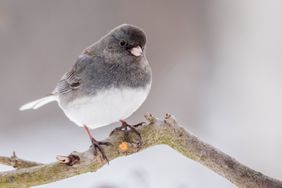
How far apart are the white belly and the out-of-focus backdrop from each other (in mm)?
1283

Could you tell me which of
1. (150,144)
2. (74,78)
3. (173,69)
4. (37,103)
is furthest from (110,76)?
(173,69)

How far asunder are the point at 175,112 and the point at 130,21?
720 millimetres

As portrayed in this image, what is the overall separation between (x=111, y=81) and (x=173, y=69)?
2426mm

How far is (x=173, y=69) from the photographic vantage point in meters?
3.94

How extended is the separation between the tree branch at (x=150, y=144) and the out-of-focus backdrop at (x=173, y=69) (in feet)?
4.74

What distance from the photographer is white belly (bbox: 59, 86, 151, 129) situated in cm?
150

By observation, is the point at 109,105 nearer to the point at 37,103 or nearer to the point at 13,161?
the point at 13,161

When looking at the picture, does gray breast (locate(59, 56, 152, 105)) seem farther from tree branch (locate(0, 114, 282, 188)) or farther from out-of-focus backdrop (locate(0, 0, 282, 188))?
out-of-focus backdrop (locate(0, 0, 282, 188))

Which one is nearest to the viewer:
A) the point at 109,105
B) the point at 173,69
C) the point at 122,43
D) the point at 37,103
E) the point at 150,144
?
the point at 150,144

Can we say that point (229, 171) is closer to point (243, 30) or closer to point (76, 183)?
point (76, 183)

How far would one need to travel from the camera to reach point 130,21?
3.71 meters

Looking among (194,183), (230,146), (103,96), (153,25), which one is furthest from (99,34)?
(103,96)

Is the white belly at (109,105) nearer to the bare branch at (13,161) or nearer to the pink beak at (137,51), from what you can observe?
the pink beak at (137,51)

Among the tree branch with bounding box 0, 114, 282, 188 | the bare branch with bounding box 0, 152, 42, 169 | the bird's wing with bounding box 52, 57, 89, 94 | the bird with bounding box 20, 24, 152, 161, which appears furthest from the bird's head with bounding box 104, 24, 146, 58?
the bare branch with bounding box 0, 152, 42, 169
